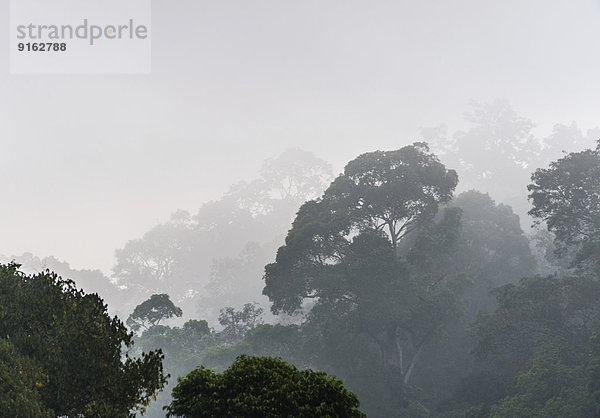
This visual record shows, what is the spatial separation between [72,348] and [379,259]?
21827mm

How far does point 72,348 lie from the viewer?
42.7 ft

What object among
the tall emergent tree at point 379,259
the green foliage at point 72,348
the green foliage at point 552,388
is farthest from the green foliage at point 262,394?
the tall emergent tree at point 379,259

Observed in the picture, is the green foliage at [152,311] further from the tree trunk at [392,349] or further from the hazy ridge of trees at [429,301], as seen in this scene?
the tree trunk at [392,349]

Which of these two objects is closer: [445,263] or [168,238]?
[445,263]

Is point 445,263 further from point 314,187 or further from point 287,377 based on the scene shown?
point 314,187

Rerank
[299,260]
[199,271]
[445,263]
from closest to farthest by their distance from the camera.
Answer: [299,260]
[445,263]
[199,271]

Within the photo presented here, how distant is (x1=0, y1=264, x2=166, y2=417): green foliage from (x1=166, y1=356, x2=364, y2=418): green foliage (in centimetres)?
323

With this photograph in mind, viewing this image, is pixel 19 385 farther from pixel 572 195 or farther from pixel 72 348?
pixel 572 195

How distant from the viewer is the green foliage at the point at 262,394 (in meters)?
9.82

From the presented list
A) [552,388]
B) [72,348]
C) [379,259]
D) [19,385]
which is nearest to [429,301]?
[379,259]

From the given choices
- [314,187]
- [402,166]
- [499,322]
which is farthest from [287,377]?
[314,187]

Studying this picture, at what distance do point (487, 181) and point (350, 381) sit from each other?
7299 cm

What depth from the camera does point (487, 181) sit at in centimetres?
9494

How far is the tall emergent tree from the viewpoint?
1265 inches
